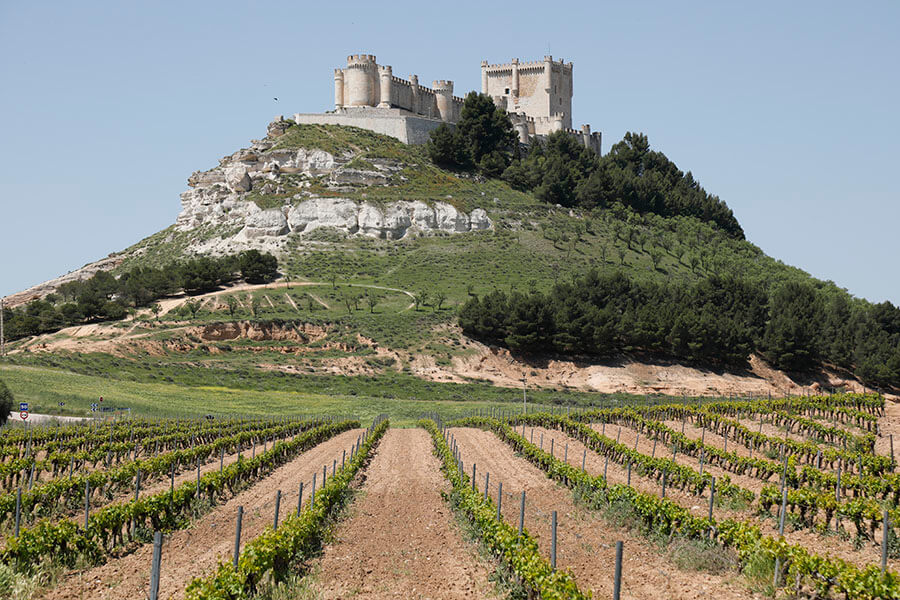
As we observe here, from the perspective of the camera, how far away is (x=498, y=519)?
18078 mm

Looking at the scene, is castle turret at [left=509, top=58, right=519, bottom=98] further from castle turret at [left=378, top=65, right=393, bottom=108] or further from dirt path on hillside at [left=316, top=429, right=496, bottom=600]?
dirt path on hillside at [left=316, top=429, right=496, bottom=600]

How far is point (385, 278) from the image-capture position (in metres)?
102

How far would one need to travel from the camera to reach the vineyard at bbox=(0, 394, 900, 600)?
1436 cm

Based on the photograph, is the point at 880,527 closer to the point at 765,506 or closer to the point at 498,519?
the point at 765,506

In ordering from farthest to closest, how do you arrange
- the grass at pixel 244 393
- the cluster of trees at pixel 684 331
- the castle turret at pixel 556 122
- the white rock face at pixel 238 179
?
the castle turret at pixel 556 122, the white rock face at pixel 238 179, the cluster of trees at pixel 684 331, the grass at pixel 244 393

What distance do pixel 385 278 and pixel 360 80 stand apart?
50.0 m

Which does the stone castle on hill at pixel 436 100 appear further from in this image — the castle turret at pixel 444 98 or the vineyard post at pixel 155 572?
the vineyard post at pixel 155 572

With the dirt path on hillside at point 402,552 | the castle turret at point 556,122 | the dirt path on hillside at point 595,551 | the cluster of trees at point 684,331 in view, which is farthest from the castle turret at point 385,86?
the dirt path on hillside at point 402,552

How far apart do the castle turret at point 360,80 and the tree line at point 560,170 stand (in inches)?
536

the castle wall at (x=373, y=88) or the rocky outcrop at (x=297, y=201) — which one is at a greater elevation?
the castle wall at (x=373, y=88)

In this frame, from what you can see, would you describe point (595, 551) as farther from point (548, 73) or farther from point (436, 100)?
point (548, 73)

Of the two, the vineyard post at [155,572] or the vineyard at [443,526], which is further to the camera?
the vineyard at [443,526]

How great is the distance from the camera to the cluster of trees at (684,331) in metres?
80.3

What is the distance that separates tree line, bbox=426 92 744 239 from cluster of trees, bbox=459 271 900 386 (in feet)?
162
